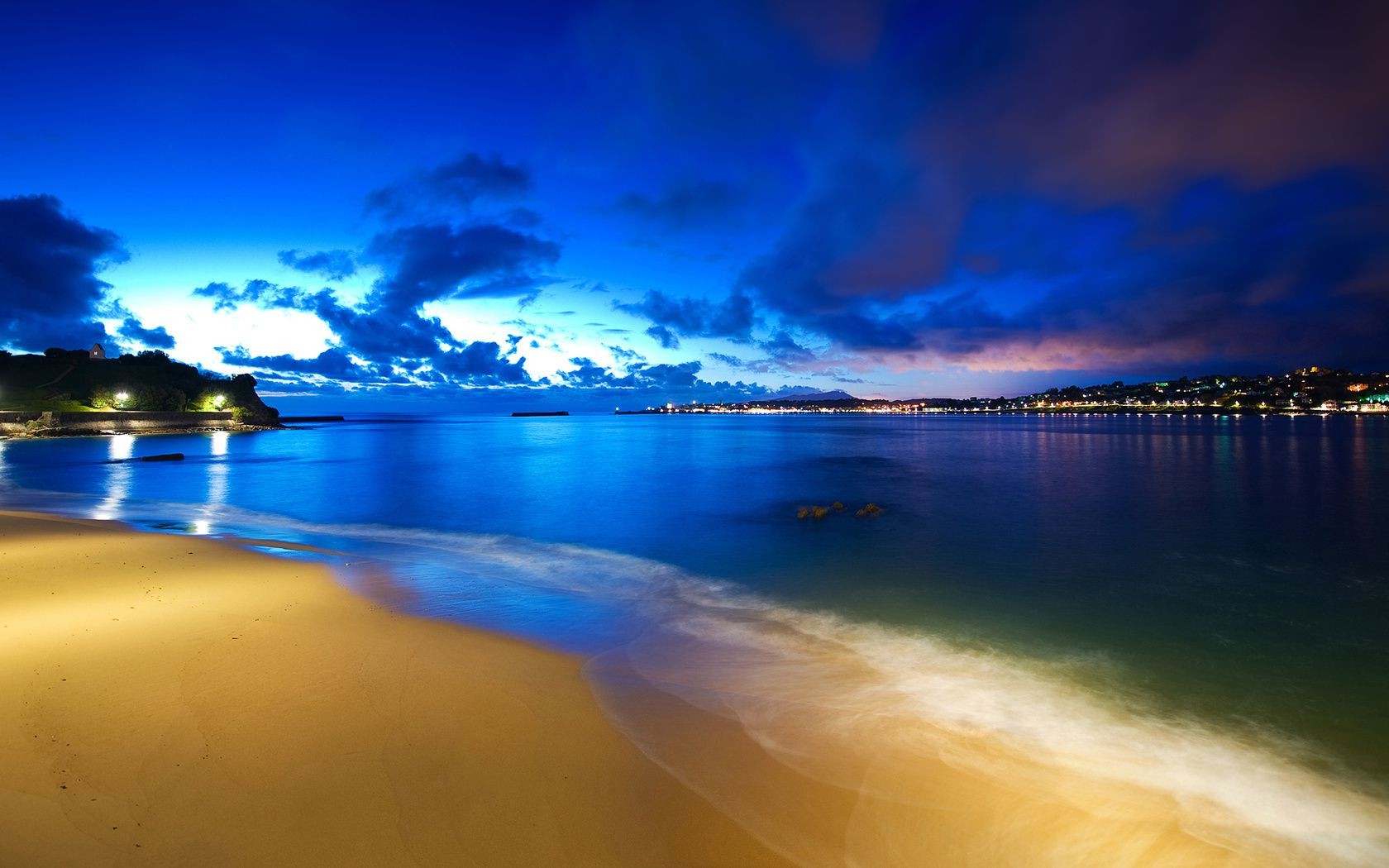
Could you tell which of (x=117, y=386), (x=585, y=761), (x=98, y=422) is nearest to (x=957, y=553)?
(x=585, y=761)

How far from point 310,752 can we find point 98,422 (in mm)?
101263

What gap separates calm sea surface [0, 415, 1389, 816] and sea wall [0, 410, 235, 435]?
5102cm

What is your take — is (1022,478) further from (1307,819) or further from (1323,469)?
(1307,819)

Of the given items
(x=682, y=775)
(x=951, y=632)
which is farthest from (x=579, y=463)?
(x=682, y=775)

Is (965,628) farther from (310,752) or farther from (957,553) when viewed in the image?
(310,752)

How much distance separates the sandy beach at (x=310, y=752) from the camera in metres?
4.01

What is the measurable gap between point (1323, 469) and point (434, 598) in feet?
145

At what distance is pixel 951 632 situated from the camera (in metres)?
9.29

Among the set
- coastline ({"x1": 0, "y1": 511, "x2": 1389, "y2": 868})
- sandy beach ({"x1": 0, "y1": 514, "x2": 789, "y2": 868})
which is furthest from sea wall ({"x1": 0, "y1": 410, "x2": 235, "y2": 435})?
coastline ({"x1": 0, "y1": 511, "x2": 1389, "y2": 868})

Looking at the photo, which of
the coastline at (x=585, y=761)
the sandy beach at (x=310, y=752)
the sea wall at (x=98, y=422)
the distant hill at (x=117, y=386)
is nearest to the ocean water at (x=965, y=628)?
the coastline at (x=585, y=761)

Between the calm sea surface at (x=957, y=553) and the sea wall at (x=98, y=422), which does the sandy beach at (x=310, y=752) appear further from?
the sea wall at (x=98, y=422)

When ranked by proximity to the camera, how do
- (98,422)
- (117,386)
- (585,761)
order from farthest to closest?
(117,386) < (98,422) < (585,761)

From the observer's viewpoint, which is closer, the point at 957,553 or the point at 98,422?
the point at 957,553

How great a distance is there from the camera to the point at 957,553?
49.1 feet
